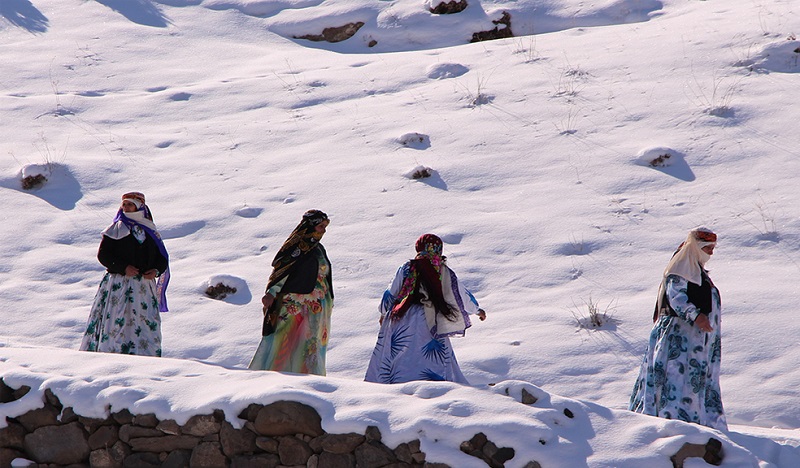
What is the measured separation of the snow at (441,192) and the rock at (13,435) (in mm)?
124

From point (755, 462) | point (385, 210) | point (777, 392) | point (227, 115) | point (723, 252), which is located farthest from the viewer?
point (227, 115)

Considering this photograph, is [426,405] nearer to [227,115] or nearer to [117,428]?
[117,428]

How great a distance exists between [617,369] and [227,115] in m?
7.53

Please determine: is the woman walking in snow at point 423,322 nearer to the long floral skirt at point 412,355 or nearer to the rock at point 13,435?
the long floral skirt at point 412,355

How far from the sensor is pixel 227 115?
45.6 feet

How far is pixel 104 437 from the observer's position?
5816 mm

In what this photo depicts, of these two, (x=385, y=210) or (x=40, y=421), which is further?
(x=385, y=210)

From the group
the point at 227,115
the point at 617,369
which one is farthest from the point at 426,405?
the point at 227,115

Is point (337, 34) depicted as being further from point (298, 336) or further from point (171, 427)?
point (171, 427)

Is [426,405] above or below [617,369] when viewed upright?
above

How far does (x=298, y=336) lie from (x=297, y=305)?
0.22 m

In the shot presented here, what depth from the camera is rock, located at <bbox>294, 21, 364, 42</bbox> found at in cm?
1716

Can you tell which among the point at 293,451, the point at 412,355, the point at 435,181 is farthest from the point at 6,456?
the point at 435,181

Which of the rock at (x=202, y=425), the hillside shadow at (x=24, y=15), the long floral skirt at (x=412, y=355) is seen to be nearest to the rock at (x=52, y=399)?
the rock at (x=202, y=425)
